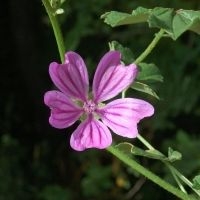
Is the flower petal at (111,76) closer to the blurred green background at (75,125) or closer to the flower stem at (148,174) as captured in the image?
the flower stem at (148,174)

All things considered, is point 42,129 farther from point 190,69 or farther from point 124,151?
point 124,151

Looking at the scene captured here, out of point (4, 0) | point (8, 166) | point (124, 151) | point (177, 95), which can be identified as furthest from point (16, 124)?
point (124, 151)

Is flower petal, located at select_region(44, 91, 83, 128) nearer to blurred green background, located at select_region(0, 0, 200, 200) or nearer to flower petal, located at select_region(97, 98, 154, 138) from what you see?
flower petal, located at select_region(97, 98, 154, 138)

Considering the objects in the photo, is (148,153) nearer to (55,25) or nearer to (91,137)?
(91,137)

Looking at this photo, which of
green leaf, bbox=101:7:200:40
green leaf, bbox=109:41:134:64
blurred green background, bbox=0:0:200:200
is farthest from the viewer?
blurred green background, bbox=0:0:200:200

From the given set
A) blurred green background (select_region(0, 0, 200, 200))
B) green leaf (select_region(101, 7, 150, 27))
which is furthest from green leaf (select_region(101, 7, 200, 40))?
blurred green background (select_region(0, 0, 200, 200))

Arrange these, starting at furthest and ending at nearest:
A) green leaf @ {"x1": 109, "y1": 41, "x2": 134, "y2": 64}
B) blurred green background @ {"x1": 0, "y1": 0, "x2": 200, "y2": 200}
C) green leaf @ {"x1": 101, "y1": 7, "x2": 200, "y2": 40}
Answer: blurred green background @ {"x1": 0, "y1": 0, "x2": 200, "y2": 200}
green leaf @ {"x1": 109, "y1": 41, "x2": 134, "y2": 64}
green leaf @ {"x1": 101, "y1": 7, "x2": 200, "y2": 40}

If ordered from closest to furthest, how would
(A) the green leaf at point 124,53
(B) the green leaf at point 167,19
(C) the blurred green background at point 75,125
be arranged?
(B) the green leaf at point 167,19 → (A) the green leaf at point 124,53 → (C) the blurred green background at point 75,125

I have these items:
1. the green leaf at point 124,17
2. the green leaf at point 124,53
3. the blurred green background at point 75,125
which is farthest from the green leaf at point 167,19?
the blurred green background at point 75,125
